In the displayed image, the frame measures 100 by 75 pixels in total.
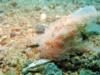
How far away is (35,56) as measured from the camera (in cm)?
388

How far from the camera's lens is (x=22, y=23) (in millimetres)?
4680

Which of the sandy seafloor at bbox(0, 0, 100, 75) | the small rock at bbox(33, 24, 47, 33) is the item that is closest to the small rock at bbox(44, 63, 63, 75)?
the sandy seafloor at bbox(0, 0, 100, 75)

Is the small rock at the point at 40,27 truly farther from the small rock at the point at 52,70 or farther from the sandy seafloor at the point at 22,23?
the small rock at the point at 52,70

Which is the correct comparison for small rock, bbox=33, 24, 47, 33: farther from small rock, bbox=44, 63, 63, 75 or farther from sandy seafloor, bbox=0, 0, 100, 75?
small rock, bbox=44, 63, 63, 75

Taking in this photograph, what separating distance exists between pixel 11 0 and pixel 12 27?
2.96 feet

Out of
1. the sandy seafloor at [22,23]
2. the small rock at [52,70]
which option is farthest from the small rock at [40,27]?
the small rock at [52,70]

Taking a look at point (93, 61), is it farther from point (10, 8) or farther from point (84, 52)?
point (10, 8)

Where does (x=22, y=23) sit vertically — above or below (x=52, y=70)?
above

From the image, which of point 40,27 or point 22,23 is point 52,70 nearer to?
point 40,27

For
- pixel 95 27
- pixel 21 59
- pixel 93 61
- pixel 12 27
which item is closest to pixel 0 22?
pixel 12 27

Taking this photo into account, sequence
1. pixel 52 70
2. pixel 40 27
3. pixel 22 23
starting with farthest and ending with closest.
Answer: pixel 22 23 → pixel 40 27 → pixel 52 70

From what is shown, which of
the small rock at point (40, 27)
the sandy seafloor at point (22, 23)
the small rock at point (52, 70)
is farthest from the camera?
the small rock at point (40, 27)

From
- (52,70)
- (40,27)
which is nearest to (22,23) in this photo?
(40,27)

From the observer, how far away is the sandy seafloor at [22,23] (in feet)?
12.6
